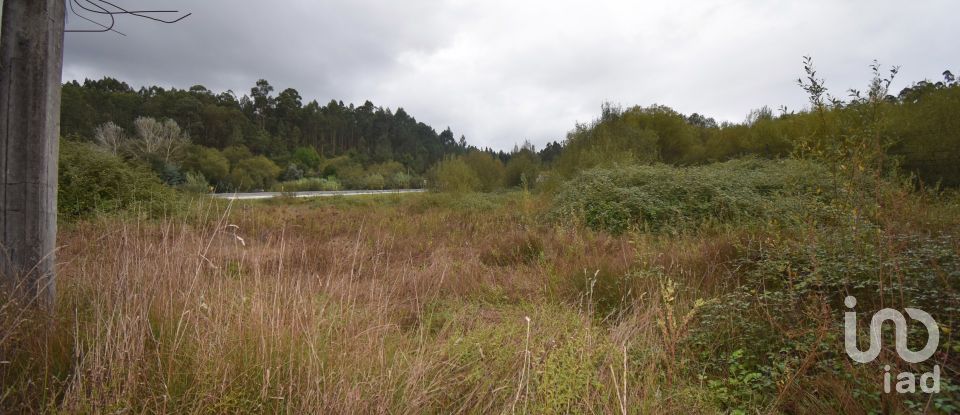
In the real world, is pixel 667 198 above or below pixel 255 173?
below

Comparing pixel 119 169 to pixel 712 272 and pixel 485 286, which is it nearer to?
pixel 485 286

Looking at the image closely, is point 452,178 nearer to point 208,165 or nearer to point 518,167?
point 518,167

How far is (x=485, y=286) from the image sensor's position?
451 centimetres

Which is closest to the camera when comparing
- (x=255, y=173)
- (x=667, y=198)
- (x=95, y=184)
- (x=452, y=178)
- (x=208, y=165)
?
(x=95, y=184)

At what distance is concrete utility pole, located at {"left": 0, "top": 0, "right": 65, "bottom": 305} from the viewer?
1995 millimetres

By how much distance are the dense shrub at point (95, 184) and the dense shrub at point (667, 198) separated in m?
9.50

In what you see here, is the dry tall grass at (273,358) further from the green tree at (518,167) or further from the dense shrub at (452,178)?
the green tree at (518,167)

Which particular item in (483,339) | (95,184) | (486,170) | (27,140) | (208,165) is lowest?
(483,339)

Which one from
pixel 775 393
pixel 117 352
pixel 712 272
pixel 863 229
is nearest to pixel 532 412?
pixel 775 393

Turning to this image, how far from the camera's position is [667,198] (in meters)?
9.89

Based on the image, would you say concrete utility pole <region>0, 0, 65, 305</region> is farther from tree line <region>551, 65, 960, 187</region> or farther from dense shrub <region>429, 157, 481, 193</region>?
dense shrub <region>429, 157, 481, 193</region>

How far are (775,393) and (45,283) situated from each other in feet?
13.4

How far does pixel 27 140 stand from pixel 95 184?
9.12 meters

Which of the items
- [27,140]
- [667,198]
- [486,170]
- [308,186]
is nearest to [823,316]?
[27,140]
